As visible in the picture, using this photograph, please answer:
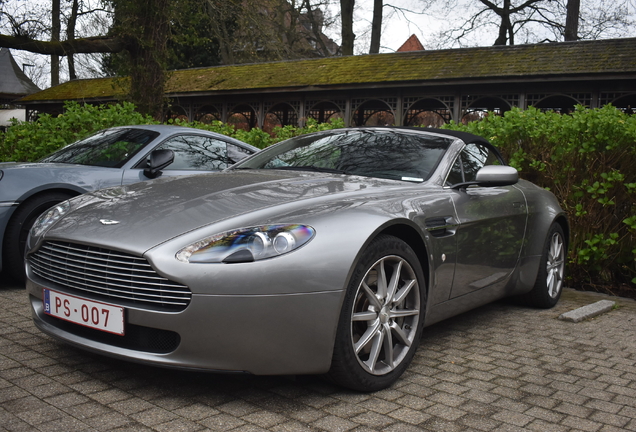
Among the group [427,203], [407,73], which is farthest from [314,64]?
[427,203]

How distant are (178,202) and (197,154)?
10.9ft

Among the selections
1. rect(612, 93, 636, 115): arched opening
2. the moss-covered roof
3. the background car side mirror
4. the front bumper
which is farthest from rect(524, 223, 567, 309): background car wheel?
rect(612, 93, 636, 115): arched opening

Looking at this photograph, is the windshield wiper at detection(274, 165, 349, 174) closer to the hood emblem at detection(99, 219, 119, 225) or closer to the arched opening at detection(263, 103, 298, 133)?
the hood emblem at detection(99, 219, 119, 225)

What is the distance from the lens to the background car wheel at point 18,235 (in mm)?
5223

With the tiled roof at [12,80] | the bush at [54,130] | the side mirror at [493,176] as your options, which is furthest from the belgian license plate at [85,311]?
the tiled roof at [12,80]

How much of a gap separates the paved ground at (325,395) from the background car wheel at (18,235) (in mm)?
1179

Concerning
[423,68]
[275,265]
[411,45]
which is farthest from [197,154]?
[411,45]

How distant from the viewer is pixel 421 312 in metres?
3.50

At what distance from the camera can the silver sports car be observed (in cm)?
274

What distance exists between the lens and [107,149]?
20.4 feet

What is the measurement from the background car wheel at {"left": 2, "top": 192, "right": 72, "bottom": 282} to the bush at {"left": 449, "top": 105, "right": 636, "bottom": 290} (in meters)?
4.94

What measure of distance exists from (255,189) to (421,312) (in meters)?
1.16

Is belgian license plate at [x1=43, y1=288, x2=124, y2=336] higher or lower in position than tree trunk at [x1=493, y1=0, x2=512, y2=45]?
lower

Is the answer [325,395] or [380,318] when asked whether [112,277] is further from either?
[380,318]
